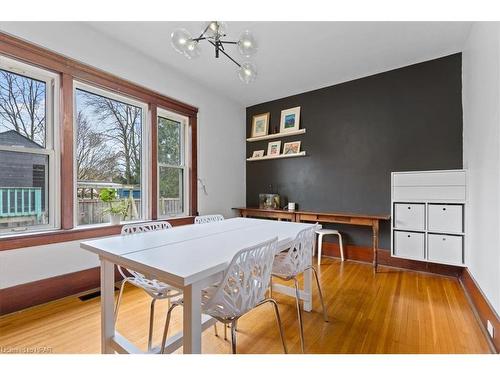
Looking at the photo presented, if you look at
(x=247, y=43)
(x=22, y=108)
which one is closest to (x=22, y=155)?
(x=22, y=108)

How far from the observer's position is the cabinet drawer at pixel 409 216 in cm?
282

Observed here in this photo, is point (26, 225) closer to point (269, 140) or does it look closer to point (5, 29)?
point (5, 29)

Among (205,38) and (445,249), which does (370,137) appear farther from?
(205,38)

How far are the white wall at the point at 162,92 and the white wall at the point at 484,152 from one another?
3.22 meters

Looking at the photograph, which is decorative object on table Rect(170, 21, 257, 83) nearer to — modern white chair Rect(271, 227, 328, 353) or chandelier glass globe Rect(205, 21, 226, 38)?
chandelier glass globe Rect(205, 21, 226, 38)

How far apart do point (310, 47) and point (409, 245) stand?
103 inches

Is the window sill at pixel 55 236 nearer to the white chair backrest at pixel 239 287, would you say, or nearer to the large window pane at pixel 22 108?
the large window pane at pixel 22 108

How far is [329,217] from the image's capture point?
11.0ft

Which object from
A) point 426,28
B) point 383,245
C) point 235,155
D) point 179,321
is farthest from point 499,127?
point 235,155

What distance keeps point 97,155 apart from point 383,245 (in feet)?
12.5

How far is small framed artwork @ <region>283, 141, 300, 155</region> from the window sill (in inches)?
110

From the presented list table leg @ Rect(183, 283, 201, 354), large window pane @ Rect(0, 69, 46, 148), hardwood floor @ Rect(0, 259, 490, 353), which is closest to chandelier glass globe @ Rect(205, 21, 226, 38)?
table leg @ Rect(183, 283, 201, 354)

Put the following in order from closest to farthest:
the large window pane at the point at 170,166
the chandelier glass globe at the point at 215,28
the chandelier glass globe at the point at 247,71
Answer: the chandelier glass globe at the point at 215,28 → the chandelier glass globe at the point at 247,71 → the large window pane at the point at 170,166

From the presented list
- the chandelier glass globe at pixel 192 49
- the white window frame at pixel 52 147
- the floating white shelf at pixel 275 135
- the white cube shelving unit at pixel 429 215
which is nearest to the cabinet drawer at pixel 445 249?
the white cube shelving unit at pixel 429 215
